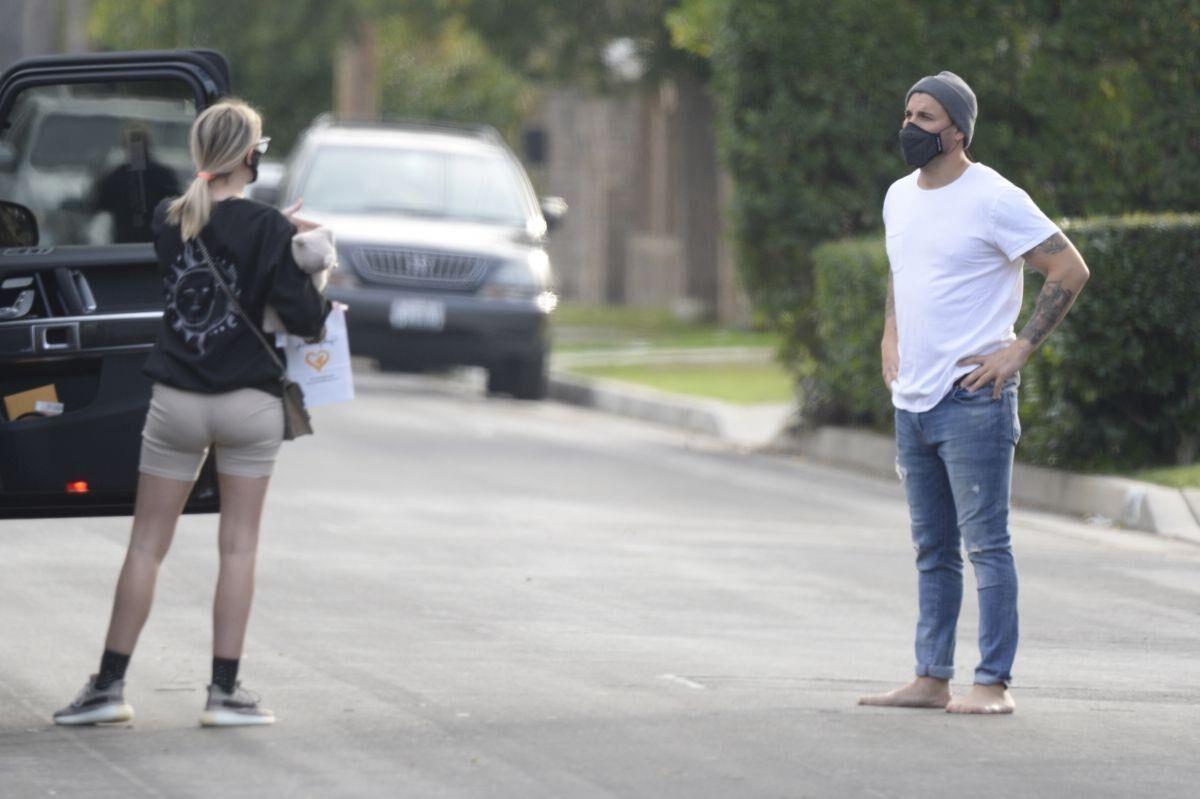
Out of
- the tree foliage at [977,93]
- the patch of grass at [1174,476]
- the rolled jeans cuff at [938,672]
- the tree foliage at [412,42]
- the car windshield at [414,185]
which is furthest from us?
the tree foliage at [412,42]

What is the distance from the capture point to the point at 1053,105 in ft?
52.7

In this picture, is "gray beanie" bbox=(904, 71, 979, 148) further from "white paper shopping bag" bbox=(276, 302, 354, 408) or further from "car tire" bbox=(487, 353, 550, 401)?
"car tire" bbox=(487, 353, 550, 401)

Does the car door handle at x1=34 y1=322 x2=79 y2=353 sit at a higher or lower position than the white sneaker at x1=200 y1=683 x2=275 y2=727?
higher

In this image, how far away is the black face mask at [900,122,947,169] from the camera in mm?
7137

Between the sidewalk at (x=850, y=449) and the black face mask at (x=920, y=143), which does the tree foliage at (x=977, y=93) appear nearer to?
the sidewalk at (x=850, y=449)

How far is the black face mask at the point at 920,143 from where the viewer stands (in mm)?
7137

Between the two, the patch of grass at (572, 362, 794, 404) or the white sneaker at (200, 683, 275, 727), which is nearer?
the white sneaker at (200, 683, 275, 727)

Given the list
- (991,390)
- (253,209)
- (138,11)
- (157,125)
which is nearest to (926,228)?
(991,390)

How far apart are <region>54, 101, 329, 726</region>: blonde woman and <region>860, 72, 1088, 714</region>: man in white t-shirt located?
5.55 ft

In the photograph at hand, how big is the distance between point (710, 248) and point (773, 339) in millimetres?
4235

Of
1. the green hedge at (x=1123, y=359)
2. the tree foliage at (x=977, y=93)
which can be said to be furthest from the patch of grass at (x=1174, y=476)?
the tree foliage at (x=977, y=93)

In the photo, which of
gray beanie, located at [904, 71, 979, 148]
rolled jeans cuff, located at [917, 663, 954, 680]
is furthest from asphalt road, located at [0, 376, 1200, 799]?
gray beanie, located at [904, 71, 979, 148]

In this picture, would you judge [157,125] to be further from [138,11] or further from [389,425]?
[138,11]

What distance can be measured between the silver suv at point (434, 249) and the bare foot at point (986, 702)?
35.8 feet
